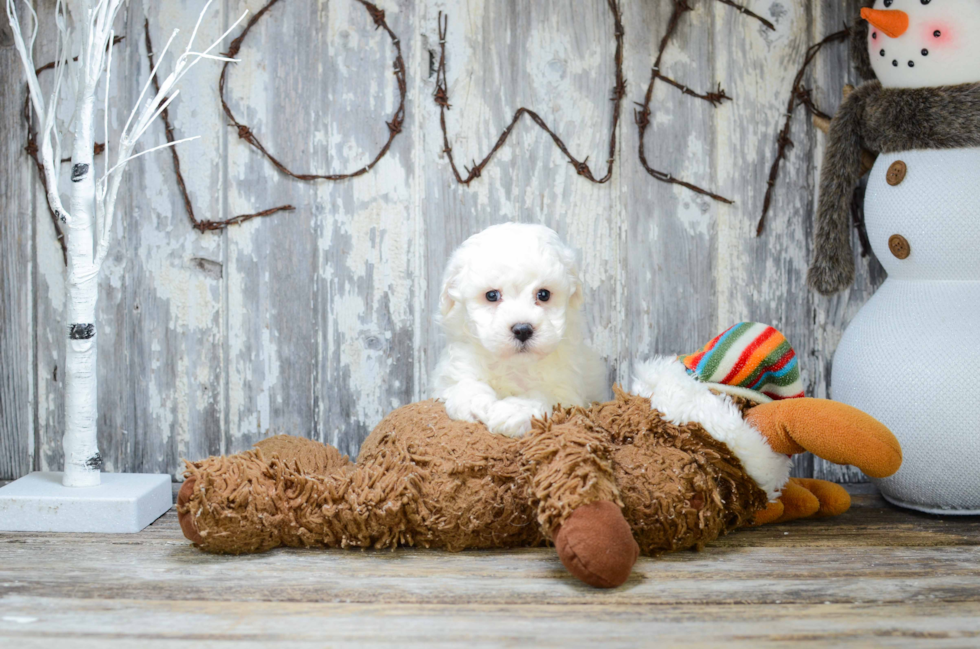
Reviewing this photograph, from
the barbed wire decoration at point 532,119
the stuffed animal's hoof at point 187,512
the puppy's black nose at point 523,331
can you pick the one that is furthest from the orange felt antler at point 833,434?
the stuffed animal's hoof at point 187,512

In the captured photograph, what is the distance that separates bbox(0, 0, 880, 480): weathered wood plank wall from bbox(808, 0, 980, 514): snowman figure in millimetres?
235

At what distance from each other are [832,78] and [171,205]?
58.8 inches

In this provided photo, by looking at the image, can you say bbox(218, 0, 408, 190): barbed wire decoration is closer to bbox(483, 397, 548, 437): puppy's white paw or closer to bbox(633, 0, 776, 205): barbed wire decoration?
bbox(633, 0, 776, 205): barbed wire decoration

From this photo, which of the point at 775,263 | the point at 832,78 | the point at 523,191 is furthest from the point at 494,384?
the point at 832,78

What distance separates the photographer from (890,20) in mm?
1502

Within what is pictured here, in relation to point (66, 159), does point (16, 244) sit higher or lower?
lower

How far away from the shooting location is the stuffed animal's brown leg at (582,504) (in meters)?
1.08

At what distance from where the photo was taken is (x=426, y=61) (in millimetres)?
1760

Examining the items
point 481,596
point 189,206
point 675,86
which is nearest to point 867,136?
point 675,86

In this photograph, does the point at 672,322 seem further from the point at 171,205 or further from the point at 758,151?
the point at 171,205

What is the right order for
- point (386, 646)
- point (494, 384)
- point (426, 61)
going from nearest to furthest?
point (386, 646)
point (494, 384)
point (426, 61)

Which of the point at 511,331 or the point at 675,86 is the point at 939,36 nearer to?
the point at 675,86

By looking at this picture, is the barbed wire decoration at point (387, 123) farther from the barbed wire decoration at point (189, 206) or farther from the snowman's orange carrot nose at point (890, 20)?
the snowman's orange carrot nose at point (890, 20)

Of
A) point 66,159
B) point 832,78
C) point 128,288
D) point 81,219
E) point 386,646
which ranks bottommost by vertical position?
point 386,646
